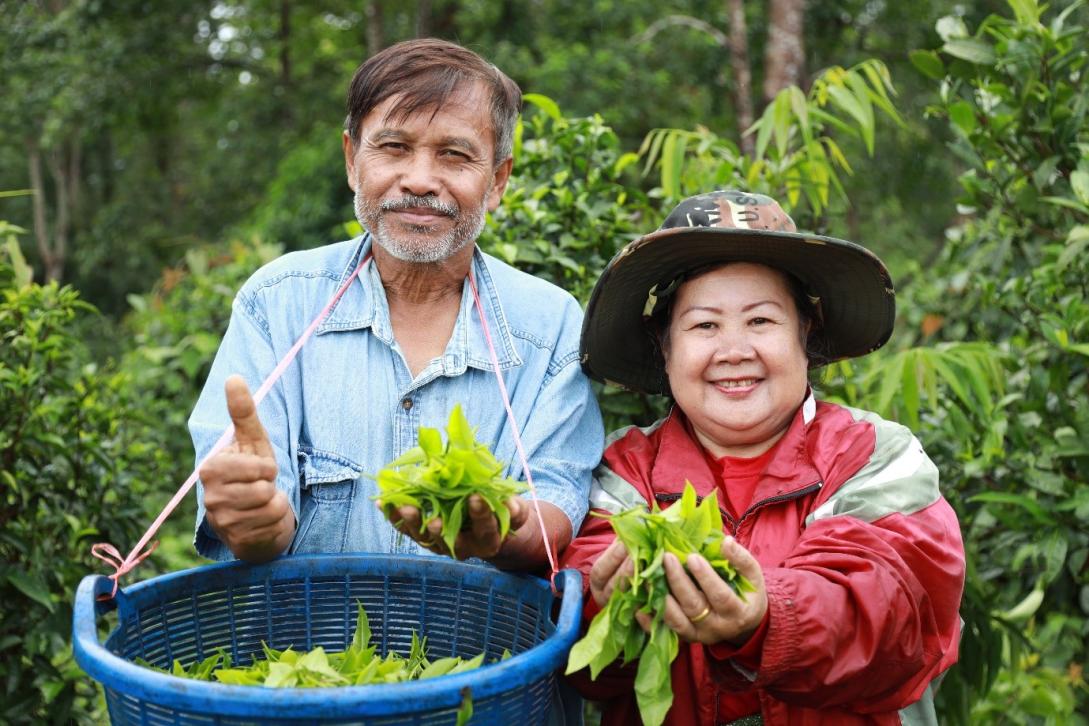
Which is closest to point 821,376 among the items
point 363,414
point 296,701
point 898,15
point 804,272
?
point 804,272

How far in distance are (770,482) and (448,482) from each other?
0.75 metres

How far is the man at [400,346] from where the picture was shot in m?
2.43

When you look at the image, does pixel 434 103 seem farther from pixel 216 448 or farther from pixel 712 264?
pixel 216 448

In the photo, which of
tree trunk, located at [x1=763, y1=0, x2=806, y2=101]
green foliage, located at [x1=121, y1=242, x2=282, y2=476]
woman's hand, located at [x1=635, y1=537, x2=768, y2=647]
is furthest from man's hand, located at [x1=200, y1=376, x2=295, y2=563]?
tree trunk, located at [x1=763, y1=0, x2=806, y2=101]

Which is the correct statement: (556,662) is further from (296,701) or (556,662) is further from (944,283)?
(944,283)

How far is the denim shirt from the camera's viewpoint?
243 cm

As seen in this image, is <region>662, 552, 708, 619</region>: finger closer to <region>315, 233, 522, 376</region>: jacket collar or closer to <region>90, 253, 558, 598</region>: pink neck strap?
<region>90, 253, 558, 598</region>: pink neck strap

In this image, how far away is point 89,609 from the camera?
6.45 feet

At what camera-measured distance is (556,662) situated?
185cm

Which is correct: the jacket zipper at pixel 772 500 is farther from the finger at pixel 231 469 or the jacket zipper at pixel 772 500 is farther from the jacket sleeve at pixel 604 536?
the finger at pixel 231 469

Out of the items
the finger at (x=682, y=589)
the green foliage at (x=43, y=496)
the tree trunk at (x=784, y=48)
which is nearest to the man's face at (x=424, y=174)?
the finger at (x=682, y=589)

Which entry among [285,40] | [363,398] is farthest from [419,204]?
[285,40]

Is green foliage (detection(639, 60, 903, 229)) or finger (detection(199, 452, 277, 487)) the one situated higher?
green foliage (detection(639, 60, 903, 229))

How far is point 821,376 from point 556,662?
1.36 m
